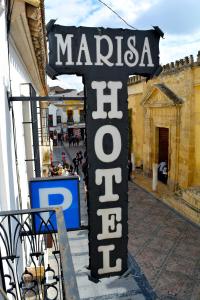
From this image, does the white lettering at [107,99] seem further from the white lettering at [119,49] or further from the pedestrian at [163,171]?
the pedestrian at [163,171]

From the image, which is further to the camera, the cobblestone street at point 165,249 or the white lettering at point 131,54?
the cobblestone street at point 165,249

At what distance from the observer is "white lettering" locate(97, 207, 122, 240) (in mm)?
4211

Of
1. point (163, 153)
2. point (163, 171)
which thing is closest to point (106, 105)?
point (163, 171)

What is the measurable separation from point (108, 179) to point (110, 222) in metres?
0.66

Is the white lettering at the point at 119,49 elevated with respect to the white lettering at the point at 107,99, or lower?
elevated

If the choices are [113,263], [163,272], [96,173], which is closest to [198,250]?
[163,272]

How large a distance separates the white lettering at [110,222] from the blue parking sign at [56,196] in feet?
1.49

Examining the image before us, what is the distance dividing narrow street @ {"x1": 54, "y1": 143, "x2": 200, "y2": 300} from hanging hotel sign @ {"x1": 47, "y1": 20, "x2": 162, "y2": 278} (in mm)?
1157

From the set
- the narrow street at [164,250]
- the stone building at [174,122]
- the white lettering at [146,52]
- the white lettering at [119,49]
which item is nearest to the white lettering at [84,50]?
the white lettering at [119,49]

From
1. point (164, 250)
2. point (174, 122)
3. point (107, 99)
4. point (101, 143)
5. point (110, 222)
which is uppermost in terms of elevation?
point (107, 99)

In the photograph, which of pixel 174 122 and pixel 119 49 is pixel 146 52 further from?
pixel 174 122

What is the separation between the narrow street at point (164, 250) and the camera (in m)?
7.92

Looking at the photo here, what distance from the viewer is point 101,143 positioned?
158 inches

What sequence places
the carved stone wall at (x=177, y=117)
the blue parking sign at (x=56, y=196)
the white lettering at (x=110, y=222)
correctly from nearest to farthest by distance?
the blue parking sign at (x=56, y=196) < the white lettering at (x=110, y=222) < the carved stone wall at (x=177, y=117)
